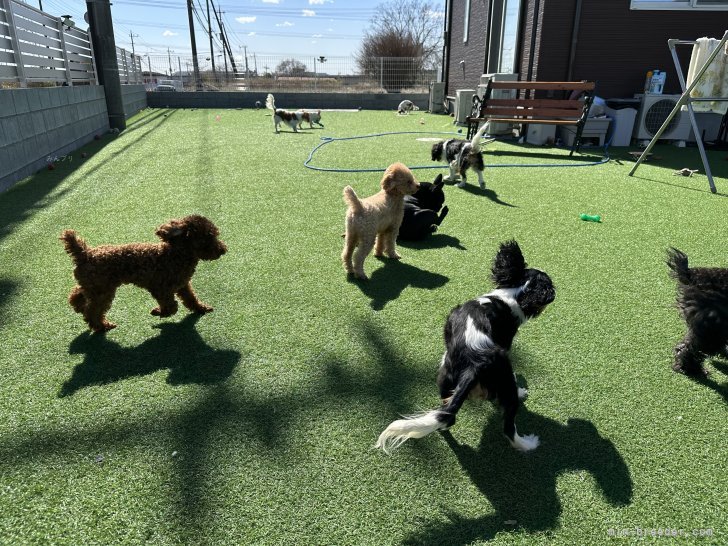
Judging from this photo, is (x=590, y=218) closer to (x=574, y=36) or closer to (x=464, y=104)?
(x=574, y=36)

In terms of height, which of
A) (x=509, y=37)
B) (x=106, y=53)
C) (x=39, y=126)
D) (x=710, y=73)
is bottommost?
(x=39, y=126)

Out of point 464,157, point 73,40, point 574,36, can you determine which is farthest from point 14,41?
point 574,36

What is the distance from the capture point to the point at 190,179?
7.17 metres

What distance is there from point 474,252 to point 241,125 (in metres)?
12.4

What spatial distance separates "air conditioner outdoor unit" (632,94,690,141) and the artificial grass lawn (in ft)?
20.0

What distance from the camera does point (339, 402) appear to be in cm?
244

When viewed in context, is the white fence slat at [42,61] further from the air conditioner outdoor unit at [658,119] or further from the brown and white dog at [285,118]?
the air conditioner outdoor unit at [658,119]

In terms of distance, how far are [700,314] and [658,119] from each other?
963 cm

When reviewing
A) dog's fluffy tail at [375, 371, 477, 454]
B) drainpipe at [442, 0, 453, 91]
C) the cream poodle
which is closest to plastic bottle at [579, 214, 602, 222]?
the cream poodle

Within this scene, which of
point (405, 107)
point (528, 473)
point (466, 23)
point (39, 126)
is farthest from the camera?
point (405, 107)

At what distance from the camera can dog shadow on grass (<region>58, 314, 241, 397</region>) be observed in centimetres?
262

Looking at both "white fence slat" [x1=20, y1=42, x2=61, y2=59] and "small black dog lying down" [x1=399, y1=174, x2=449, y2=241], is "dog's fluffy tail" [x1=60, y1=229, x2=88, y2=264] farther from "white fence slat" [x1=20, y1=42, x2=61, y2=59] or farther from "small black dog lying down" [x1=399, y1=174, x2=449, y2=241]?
"white fence slat" [x1=20, y1=42, x2=61, y2=59]

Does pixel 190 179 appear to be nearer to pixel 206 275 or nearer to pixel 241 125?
pixel 206 275

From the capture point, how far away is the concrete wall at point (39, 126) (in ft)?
22.0
